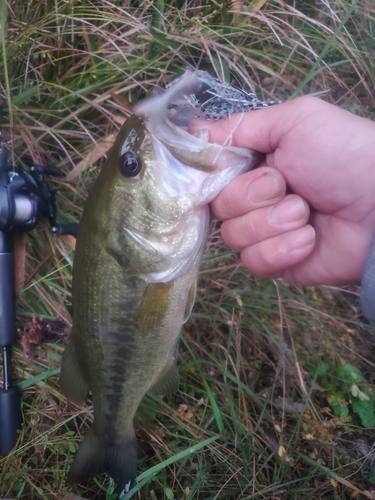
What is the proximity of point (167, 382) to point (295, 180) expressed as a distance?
3.00 ft

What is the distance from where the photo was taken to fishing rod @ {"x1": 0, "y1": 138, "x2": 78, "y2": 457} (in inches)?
72.0

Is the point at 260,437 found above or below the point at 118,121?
below

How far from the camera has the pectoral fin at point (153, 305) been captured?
133cm

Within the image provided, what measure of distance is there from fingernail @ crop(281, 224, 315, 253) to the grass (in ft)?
2.88

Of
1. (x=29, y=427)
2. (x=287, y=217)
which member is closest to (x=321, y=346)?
(x=287, y=217)

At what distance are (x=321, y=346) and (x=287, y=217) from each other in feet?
3.90

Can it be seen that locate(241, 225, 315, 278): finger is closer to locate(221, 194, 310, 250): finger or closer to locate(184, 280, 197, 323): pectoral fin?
locate(221, 194, 310, 250): finger

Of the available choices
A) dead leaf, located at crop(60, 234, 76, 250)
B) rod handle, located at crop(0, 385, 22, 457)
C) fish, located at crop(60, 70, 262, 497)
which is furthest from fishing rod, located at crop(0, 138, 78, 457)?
fish, located at crop(60, 70, 262, 497)

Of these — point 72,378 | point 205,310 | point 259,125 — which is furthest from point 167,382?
point 259,125

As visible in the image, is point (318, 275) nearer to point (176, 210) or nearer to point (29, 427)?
point (176, 210)

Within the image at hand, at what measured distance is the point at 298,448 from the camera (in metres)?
2.10

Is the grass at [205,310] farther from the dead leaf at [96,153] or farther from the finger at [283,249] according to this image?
the finger at [283,249]

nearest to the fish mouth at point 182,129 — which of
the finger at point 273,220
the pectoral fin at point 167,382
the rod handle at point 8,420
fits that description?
the finger at point 273,220

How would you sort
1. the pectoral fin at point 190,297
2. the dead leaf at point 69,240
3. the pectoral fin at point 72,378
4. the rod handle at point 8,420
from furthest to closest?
the dead leaf at point 69,240, the rod handle at point 8,420, the pectoral fin at point 72,378, the pectoral fin at point 190,297
